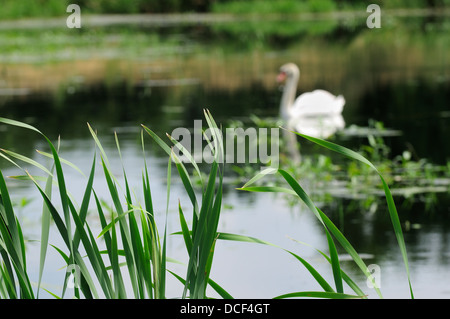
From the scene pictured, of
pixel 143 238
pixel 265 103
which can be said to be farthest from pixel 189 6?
pixel 143 238

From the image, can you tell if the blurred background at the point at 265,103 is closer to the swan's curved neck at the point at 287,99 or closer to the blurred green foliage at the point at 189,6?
the swan's curved neck at the point at 287,99

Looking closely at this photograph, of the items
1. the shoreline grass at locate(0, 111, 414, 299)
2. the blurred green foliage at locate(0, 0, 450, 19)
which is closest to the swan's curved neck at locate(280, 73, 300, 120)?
the shoreline grass at locate(0, 111, 414, 299)

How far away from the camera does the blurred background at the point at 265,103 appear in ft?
20.1

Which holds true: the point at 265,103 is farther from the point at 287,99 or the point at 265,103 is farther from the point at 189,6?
the point at 189,6

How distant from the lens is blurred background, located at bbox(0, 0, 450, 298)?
20.1 ft

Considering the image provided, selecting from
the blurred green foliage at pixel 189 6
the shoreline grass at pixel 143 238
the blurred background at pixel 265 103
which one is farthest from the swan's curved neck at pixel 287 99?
the blurred green foliage at pixel 189 6

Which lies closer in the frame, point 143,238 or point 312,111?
point 143,238

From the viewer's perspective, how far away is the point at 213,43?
1054 inches

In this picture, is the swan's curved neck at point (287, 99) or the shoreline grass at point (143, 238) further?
the swan's curved neck at point (287, 99)

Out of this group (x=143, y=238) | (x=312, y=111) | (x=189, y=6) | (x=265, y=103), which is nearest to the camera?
(x=143, y=238)

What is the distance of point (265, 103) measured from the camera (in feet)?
45.0

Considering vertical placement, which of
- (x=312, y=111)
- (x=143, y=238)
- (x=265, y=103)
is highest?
(x=265, y=103)
